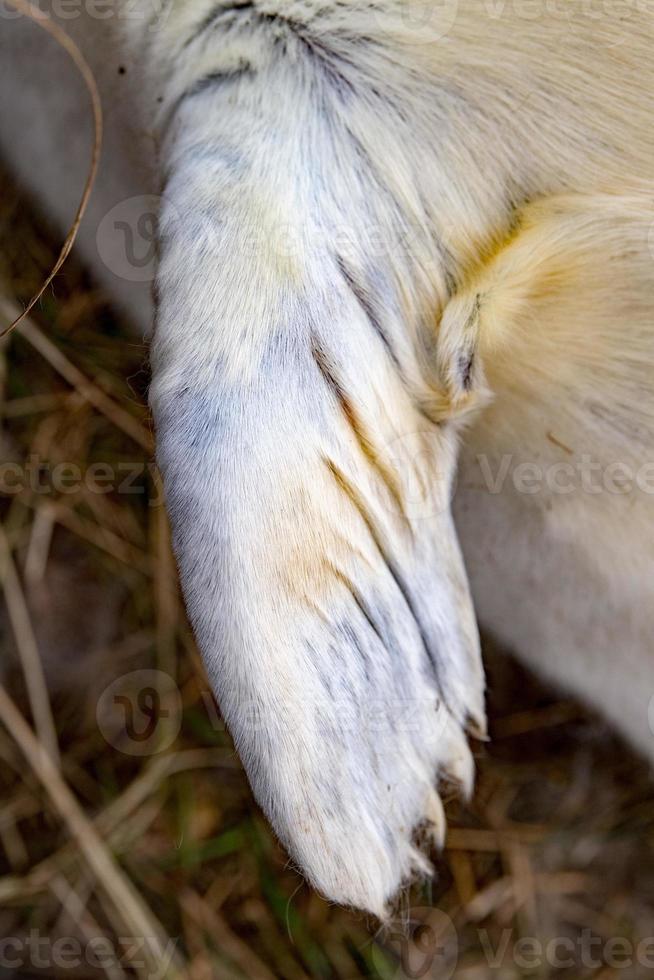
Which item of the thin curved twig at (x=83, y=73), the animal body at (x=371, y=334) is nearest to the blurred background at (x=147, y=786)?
the thin curved twig at (x=83, y=73)

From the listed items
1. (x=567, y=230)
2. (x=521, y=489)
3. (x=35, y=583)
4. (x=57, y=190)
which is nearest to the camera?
(x=567, y=230)

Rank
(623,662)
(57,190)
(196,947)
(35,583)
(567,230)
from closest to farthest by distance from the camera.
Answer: (567,230) < (623,662) < (57,190) < (196,947) < (35,583)

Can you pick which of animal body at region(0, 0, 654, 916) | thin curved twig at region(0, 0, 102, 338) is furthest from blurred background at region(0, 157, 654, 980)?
animal body at region(0, 0, 654, 916)

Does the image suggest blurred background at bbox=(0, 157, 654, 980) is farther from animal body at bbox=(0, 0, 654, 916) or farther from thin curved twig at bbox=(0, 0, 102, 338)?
animal body at bbox=(0, 0, 654, 916)

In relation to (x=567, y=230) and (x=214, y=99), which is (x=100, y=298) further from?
(x=567, y=230)

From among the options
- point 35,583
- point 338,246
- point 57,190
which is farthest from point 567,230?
point 35,583

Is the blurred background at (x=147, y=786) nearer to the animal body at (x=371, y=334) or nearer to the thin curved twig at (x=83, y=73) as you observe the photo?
the thin curved twig at (x=83, y=73)

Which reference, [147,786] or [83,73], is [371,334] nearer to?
[83,73]
